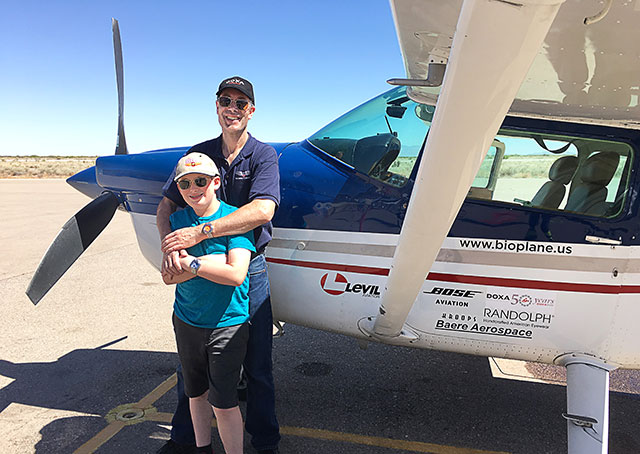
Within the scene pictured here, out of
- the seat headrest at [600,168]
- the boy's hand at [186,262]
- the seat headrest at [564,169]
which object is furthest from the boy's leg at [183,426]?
the seat headrest at [600,168]

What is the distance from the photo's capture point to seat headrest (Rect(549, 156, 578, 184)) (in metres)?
2.54

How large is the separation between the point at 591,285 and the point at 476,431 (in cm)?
135

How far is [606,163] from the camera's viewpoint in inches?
97.4

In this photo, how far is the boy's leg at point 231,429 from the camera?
7.30 feet

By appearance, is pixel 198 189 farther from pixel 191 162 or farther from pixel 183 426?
pixel 183 426

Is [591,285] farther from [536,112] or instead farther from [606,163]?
[536,112]

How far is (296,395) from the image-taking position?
3441mm

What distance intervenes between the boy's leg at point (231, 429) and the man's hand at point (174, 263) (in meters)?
0.77

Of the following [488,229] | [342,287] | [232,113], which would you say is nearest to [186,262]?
[232,113]

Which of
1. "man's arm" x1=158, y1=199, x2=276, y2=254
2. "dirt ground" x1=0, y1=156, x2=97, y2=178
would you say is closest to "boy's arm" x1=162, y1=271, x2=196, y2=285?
"man's arm" x1=158, y1=199, x2=276, y2=254

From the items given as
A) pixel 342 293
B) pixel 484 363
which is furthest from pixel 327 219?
pixel 484 363

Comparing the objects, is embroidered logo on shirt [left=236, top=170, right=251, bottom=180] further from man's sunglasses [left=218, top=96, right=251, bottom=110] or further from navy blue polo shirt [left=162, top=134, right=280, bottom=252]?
man's sunglasses [left=218, top=96, right=251, bottom=110]

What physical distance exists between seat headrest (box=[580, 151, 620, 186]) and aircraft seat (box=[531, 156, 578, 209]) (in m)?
0.06

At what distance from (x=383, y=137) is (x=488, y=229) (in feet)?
2.86
